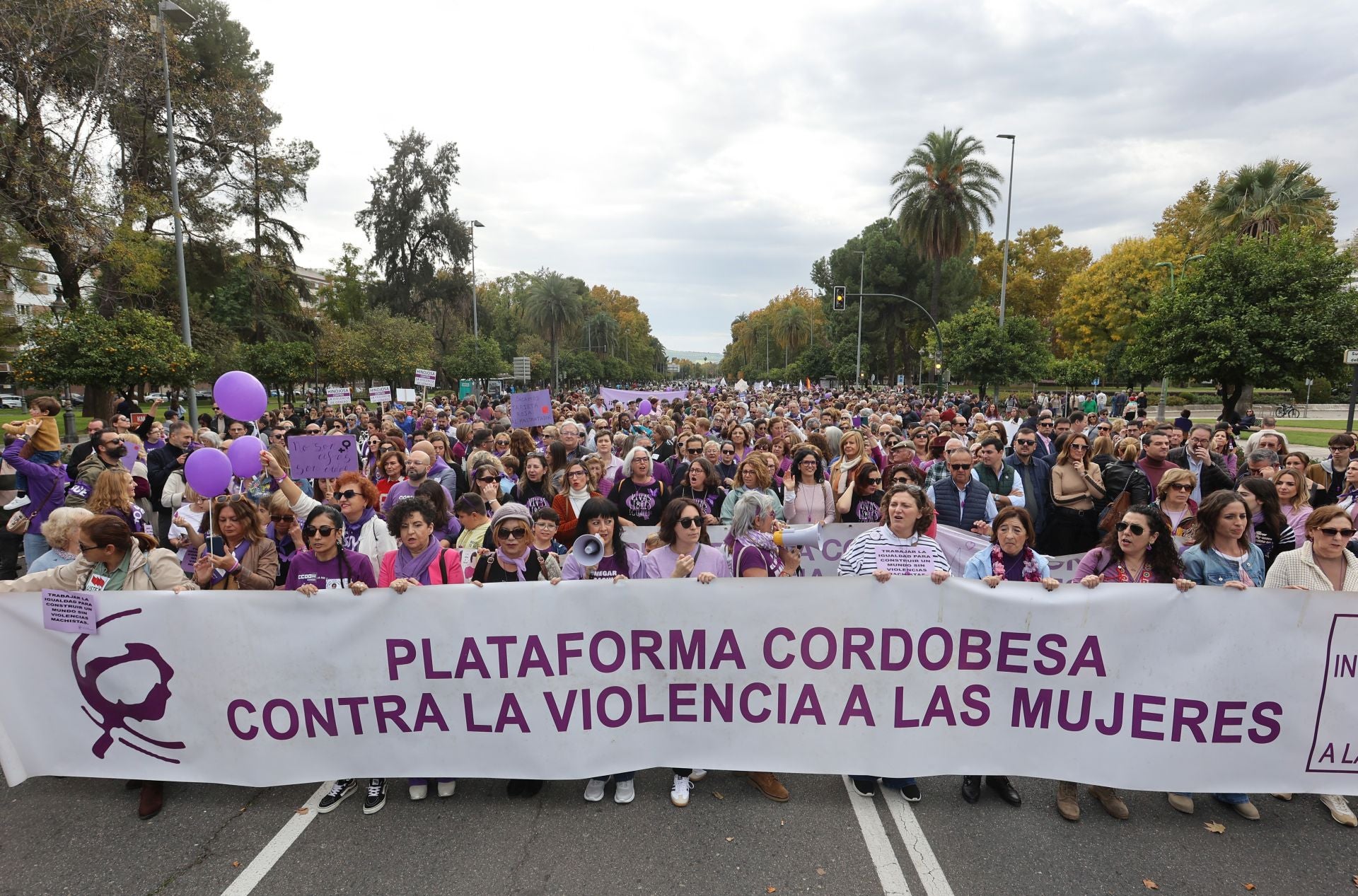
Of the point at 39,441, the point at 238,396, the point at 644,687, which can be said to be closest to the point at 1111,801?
the point at 644,687

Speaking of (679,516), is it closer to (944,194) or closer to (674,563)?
(674,563)

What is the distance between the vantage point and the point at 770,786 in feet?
11.8

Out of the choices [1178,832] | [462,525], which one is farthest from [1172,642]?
[462,525]

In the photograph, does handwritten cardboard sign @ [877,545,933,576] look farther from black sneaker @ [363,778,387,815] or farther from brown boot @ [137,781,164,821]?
brown boot @ [137,781,164,821]

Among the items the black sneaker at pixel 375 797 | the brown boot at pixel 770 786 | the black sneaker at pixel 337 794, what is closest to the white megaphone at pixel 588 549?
the brown boot at pixel 770 786

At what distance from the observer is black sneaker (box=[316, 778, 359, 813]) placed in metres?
3.51

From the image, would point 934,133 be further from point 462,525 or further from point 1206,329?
point 462,525

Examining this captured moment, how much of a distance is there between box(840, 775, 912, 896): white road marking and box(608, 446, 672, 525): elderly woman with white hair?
121 inches

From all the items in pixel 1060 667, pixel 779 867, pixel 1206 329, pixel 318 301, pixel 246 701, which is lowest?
pixel 779 867

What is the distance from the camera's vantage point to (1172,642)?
3.37m

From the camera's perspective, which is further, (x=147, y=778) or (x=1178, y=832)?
(x=147, y=778)

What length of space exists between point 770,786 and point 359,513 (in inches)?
124

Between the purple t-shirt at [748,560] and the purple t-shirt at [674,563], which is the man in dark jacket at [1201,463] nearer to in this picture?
the purple t-shirt at [748,560]

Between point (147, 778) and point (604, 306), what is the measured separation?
113447 millimetres
